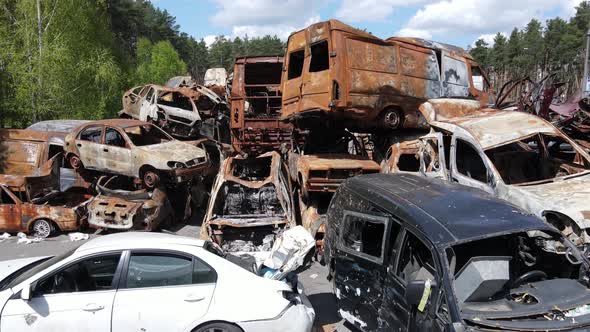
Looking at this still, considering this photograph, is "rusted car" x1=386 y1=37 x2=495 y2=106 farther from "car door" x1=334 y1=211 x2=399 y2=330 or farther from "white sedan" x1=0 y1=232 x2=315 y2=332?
"white sedan" x1=0 y1=232 x2=315 y2=332

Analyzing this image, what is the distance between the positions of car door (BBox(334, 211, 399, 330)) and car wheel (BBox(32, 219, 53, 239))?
757cm

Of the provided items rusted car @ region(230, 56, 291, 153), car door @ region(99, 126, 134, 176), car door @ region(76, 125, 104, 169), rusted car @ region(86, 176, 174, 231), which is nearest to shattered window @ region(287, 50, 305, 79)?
rusted car @ region(230, 56, 291, 153)

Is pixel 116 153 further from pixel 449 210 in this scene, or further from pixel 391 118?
pixel 449 210

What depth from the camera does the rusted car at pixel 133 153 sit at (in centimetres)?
1082

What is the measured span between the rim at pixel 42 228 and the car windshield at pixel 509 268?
30.2 feet

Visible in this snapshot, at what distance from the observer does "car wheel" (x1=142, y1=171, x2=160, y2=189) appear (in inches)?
422

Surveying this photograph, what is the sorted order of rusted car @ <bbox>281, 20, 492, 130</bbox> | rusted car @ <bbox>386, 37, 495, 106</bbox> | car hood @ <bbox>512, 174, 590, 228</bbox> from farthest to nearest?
rusted car @ <bbox>386, 37, 495, 106</bbox> → rusted car @ <bbox>281, 20, 492, 130</bbox> → car hood @ <bbox>512, 174, 590, 228</bbox>

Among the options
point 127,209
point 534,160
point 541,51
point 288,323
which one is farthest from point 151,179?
point 541,51

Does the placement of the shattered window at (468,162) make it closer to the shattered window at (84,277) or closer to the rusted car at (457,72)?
the rusted car at (457,72)

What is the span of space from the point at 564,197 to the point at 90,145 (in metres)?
10.3

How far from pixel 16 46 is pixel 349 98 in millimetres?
17177

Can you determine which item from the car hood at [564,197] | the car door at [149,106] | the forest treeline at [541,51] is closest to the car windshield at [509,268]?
the car hood at [564,197]

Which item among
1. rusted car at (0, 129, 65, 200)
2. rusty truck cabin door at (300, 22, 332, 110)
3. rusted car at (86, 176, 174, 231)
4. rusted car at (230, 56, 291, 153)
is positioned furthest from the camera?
rusted car at (230, 56, 291, 153)

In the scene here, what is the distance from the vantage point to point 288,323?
174 inches
